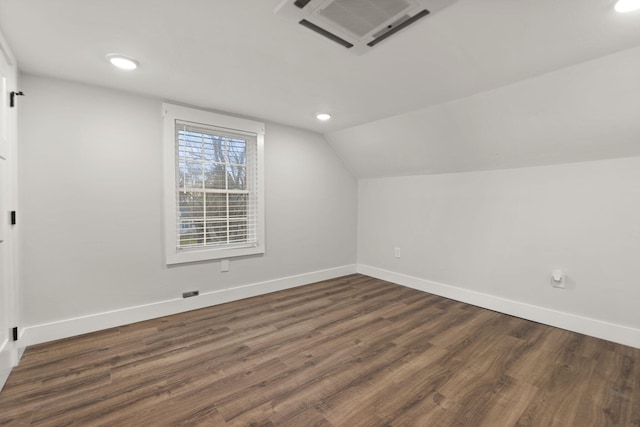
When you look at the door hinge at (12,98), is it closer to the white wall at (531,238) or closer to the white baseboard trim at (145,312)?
the white baseboard trim at (145,312)

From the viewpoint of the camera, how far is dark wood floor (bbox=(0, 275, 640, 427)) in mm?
1556

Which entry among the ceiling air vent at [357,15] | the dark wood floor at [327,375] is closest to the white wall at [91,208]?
the dark wood floor at [327,375]

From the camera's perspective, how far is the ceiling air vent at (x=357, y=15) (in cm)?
137

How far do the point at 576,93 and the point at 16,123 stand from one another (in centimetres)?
424

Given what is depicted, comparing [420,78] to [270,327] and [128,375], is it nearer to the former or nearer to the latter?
[270,327]

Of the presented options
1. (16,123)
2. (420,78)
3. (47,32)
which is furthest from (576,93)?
(16,123)

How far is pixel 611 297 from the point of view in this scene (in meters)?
2.43

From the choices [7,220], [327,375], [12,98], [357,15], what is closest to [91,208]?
[7,220]

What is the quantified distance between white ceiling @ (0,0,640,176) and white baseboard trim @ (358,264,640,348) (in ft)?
7.12

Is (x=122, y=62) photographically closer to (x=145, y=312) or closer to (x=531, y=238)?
(x=145, y=312)

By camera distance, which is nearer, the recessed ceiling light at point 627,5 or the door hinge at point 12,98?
the recessed ceiling light at point 627,5

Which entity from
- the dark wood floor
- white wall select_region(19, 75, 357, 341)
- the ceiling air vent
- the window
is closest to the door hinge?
white wall select_region(19, 75, 357, 341)

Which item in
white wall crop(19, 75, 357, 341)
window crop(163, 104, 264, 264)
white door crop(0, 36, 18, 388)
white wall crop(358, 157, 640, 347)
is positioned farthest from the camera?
window crop(163, 104, 264, 264)

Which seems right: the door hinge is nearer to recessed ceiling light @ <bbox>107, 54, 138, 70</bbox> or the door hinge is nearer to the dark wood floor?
recessed ceiling light @ <bbox>107, 54, 138, 70</bbox>
